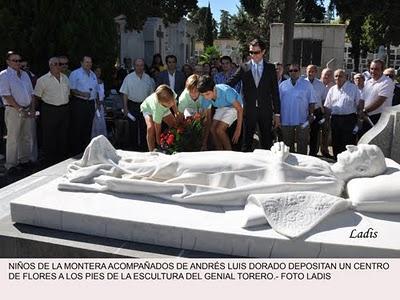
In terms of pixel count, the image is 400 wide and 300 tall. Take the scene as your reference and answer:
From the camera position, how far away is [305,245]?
9.53 ft

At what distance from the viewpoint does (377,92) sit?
645 cm

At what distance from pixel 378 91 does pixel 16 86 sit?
500 centimetres

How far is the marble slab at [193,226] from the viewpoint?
290cm

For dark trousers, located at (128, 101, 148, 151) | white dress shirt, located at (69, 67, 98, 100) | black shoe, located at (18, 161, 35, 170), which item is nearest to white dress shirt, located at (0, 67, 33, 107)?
white dress shirt, located at (69, 67, 98, 100)

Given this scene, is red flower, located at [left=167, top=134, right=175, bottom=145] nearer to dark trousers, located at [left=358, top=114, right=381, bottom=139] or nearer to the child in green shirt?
the child in green shirt

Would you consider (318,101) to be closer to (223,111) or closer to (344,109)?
(344,109)

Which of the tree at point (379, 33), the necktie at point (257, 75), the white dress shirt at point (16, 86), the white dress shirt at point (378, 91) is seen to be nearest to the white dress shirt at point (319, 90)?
the white dress shirt at point (378, 91)

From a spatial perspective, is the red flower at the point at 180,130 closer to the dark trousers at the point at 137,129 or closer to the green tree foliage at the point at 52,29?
the dark trousers at the point at 137,129

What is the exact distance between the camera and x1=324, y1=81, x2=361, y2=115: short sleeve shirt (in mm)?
6684

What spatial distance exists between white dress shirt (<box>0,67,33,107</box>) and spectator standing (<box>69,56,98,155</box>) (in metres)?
0.66

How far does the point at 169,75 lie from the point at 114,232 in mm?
4548

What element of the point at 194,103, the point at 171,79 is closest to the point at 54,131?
the point at 171,79

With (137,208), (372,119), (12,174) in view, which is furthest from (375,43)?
(137,208)

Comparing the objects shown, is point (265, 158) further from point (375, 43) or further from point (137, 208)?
point (375, 43)
